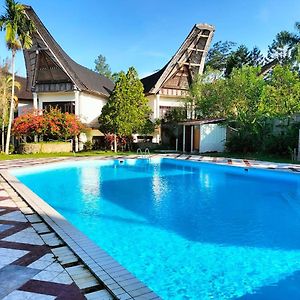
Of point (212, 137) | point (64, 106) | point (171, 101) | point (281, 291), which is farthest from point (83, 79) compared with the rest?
point (281, 291)

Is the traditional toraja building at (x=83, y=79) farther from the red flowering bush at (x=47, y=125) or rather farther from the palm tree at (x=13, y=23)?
the palm tree at (x=13, y=23)

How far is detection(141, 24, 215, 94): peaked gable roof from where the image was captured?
2523cm

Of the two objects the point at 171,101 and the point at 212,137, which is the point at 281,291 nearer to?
the point at 212,137

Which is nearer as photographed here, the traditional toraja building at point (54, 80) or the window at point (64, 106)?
the traditional toraja building at point (54, 80)

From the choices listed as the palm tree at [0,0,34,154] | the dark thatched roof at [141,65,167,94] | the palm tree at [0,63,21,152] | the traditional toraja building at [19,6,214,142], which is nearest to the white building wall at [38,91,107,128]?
the traditional toraja building at [19,6,214,142]

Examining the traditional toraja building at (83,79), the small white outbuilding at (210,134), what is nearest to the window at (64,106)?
the traditional toraja building at (83,79)

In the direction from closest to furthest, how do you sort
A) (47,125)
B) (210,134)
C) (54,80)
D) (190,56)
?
(47,125) → (210,134) → (54,80) → (190,56)

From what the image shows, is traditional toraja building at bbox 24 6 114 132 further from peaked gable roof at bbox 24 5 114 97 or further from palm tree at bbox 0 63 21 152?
palm tree at bbox 0 63 21 152

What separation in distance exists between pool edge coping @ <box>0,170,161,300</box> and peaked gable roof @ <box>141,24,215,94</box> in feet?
68.4

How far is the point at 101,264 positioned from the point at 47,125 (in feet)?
59.4

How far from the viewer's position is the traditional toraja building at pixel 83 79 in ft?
76.9

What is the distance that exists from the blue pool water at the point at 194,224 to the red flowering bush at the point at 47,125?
291 inches

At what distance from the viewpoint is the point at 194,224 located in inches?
264

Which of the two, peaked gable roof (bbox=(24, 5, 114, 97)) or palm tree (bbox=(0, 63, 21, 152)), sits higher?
peaked gable roof (bbox=(24, 5, 114, 97))
